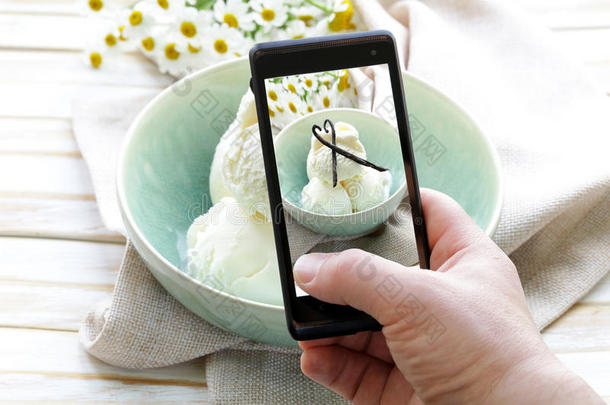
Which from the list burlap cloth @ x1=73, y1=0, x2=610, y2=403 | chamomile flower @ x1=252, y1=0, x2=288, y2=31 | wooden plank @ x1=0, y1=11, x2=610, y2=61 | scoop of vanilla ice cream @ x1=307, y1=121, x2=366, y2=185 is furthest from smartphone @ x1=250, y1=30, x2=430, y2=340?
wooden plank @ x1=0, y1=11, x2=610, y2=61

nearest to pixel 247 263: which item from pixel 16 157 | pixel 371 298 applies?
pixel 371 298

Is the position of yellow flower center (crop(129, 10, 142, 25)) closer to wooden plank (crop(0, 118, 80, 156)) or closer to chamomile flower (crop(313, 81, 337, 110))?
wooden plank (crop(0, 118, 80, 156))

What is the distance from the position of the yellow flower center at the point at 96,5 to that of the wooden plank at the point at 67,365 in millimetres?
441

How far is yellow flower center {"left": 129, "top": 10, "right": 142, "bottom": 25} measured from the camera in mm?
813

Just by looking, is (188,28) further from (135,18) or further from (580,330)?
(580,330)

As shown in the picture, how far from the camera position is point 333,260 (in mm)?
492

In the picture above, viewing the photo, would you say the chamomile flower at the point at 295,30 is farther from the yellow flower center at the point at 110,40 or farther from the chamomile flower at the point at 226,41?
the yellow flower center at the point at 110,40

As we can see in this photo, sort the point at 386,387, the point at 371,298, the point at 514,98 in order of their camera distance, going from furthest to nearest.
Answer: the point at 514,98 < the point at 386,387 < the point at 371,298

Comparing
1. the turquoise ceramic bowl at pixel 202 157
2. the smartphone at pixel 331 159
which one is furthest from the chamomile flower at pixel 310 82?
the turquoise ceramic bowl at pixel 202 157

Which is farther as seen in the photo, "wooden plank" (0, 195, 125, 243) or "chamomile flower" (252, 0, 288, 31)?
"chamomile flower" (252, 0, 288, 31)

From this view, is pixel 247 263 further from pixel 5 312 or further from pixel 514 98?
pixel 514 98

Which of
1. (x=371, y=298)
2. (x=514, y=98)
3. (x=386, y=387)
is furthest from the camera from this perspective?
(x=514, y=98)

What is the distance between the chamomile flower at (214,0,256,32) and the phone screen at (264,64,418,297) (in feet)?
0.89

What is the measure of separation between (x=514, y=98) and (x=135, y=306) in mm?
545
